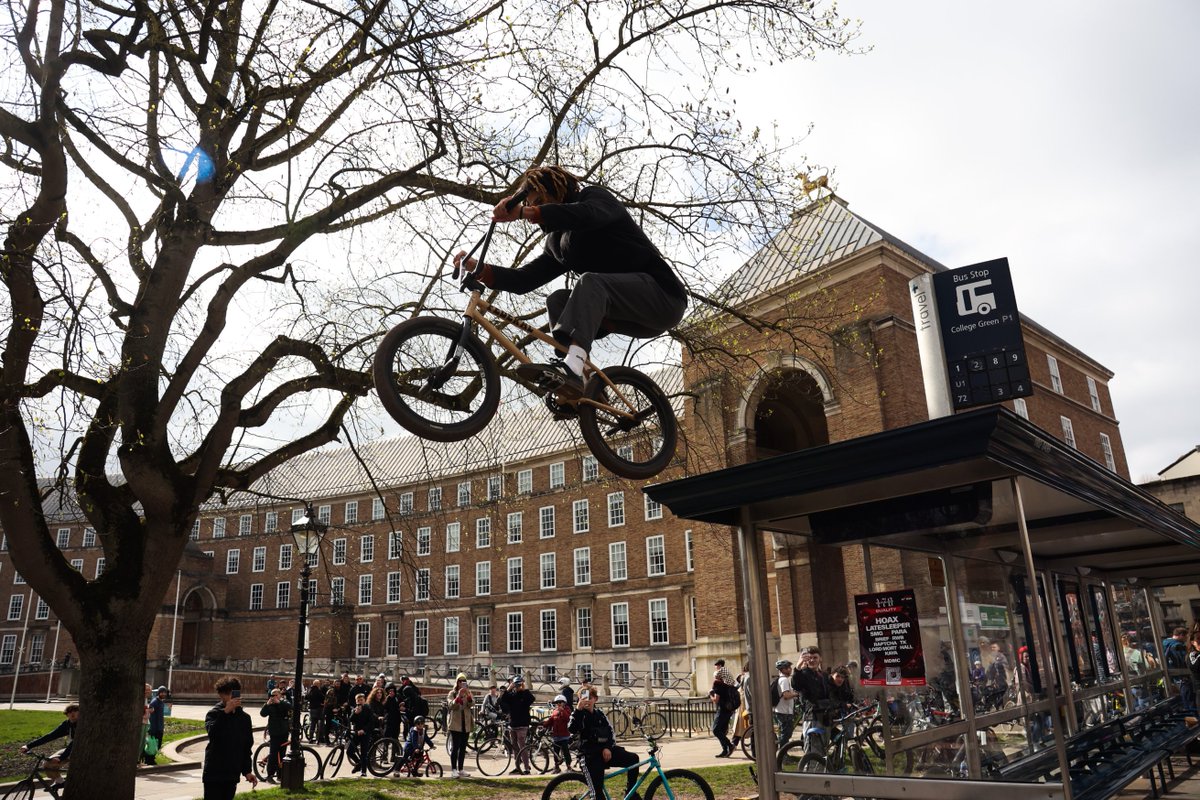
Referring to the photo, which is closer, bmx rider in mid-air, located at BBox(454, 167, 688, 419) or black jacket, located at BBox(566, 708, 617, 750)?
bmx rider in mid-air, located at BBox(454, 167, 688, 419)

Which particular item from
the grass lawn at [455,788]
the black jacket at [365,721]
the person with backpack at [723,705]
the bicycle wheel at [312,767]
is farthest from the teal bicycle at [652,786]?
the black jacket at [365,721]

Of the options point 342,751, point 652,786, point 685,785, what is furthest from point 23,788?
point 685,785

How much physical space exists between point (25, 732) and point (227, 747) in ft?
72.5

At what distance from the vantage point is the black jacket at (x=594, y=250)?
206 inches

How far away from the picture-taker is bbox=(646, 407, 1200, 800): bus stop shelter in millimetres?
5547

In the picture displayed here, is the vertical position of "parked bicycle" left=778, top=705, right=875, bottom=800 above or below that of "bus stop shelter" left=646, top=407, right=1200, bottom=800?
below

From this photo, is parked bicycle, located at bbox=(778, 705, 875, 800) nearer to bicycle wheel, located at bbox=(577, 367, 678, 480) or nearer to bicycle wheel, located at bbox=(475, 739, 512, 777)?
bicycle wheel, located at bbox=(577, 367, 678, 480)

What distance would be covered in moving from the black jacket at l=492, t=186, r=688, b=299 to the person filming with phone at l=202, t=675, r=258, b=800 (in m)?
5.99

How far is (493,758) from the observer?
20.8 m

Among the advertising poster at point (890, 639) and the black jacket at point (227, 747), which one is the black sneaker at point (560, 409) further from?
the black jacket at point (227, 747)

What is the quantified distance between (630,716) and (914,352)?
15342 millimetres

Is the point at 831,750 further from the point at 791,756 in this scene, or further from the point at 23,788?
the point at 23,788

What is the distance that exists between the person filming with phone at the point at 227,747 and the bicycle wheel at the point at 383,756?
7.92m

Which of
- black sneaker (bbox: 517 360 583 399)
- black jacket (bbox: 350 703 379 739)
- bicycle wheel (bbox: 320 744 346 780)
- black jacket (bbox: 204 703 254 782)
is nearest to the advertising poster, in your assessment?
black sneaker (bbox: 517 360 583 399)
